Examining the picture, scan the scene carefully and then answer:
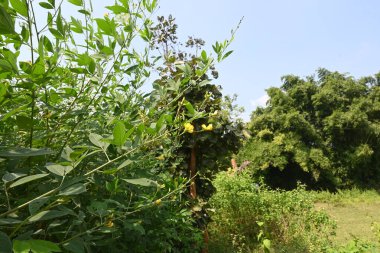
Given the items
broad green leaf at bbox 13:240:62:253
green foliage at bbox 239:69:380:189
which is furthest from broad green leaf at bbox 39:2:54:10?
green foliage at bbox 239:69:380:189

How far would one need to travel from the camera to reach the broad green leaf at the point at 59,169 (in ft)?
2.17

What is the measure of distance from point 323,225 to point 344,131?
38.2 feet

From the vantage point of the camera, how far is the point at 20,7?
0.73 m

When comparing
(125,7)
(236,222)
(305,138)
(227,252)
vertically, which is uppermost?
(305,138)

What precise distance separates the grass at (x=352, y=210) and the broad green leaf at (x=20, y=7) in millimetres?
6306

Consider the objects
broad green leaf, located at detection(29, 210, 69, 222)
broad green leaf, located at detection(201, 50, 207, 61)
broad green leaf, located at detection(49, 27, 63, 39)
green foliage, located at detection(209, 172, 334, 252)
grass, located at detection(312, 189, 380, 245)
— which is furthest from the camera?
grass, located at detection(312, 189, 380, 245)

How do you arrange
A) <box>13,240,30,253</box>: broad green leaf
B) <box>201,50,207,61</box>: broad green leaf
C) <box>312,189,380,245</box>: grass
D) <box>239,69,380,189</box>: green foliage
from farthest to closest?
<box>239,69,380,189</box>: green foliage, <box>312,189,380,245</box>: grass, <box>201,50,207,61</box>: broad green leaf, <box>13,240,30,253</box>: broad green leaf

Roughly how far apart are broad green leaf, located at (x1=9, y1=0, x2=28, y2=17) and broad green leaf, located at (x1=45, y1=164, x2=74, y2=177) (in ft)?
1.09

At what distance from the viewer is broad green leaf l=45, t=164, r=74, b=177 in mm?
662

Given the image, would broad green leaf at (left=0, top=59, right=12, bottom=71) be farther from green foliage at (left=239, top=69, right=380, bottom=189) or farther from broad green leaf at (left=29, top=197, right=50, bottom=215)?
green foliage at (left=239, top=69, right=380, bottom=189)

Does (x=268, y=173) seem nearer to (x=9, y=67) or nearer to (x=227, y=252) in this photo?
(x=227, y=252)

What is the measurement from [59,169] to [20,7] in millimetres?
351

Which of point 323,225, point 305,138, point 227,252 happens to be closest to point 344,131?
point 305,138

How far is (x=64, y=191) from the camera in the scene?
25.7 inches
